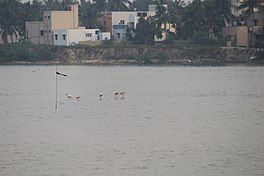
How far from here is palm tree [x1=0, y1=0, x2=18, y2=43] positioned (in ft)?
369

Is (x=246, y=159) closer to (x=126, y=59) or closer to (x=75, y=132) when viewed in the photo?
(x=75, y=132)

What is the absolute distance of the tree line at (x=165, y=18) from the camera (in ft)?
337

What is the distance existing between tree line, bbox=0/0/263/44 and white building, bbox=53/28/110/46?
3.54 meters

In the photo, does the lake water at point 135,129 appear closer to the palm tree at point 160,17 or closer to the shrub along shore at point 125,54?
the shrub along shore at point 125,54

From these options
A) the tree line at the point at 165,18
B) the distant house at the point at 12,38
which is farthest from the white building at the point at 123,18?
the distant house at the point at 12,38

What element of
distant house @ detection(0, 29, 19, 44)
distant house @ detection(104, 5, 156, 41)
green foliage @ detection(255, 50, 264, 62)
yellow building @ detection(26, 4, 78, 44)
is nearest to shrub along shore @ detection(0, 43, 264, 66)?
green foliage @ detection(255, 50, 264, 62)

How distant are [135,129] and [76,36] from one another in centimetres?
6668

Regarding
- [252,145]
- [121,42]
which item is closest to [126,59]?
[121,42]

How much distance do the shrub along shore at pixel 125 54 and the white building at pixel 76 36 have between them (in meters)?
1.23

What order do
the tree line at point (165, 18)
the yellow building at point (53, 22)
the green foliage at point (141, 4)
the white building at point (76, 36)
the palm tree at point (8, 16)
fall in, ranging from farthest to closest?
1. the green foliage at point (141, 4)
2. the palm tree at point (8, 16)
3. the yellow building at point (53, 22)
4. the white building at point (76, 36)
5. the tree line at point (165, 18)

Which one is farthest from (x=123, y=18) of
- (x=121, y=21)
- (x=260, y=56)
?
(x=260, y=56)

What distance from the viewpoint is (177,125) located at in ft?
144

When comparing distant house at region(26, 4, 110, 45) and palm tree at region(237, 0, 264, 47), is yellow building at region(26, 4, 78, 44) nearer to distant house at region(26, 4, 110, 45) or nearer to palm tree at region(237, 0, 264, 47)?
distant house at region(26, 4, 110, 45)

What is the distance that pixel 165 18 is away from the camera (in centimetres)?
10494
